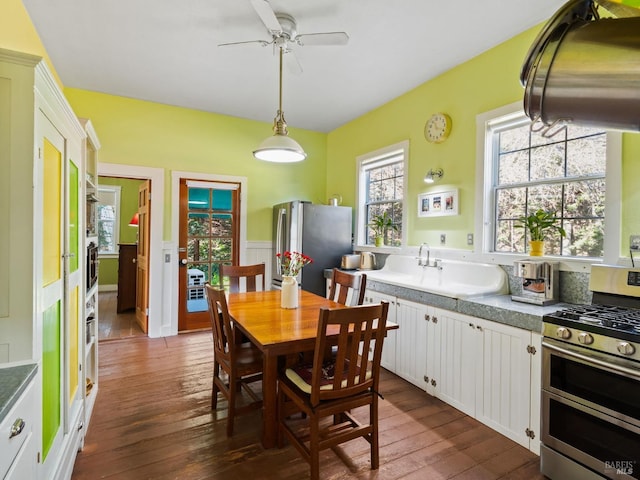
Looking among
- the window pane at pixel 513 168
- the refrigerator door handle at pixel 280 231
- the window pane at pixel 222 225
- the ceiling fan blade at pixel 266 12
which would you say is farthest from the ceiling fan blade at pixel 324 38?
the window pane at pixel 222 225

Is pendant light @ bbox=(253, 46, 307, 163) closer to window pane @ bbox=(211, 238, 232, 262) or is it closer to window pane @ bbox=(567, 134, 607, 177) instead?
window pane @ bbox=(567, 134, 607, 177)

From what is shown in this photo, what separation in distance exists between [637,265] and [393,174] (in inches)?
102

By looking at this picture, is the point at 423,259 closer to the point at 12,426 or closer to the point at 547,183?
the point at 547,183

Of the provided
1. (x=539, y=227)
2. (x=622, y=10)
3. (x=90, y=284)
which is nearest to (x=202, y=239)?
(x=90, y=284)

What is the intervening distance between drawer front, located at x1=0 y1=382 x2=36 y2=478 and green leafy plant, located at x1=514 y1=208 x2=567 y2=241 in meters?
2.94

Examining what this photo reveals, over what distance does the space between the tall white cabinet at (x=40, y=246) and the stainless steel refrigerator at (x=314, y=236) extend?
2553 millimetres

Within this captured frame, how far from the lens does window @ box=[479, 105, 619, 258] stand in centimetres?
233

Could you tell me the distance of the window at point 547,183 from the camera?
2326 mm

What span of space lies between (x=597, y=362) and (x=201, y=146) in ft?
14.7

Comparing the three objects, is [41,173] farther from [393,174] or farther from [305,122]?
[305,122]

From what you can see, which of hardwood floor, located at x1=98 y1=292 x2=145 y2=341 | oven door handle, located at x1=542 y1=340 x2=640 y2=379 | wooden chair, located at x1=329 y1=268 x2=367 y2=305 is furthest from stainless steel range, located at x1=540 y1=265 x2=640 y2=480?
Answer: hardwood floor, located at x1=98 y1=292 x2=145 y2=341

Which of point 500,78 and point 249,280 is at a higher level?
point 500,78

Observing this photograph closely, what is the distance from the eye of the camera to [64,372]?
5.73ft

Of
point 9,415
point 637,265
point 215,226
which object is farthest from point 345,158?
point 9,415
